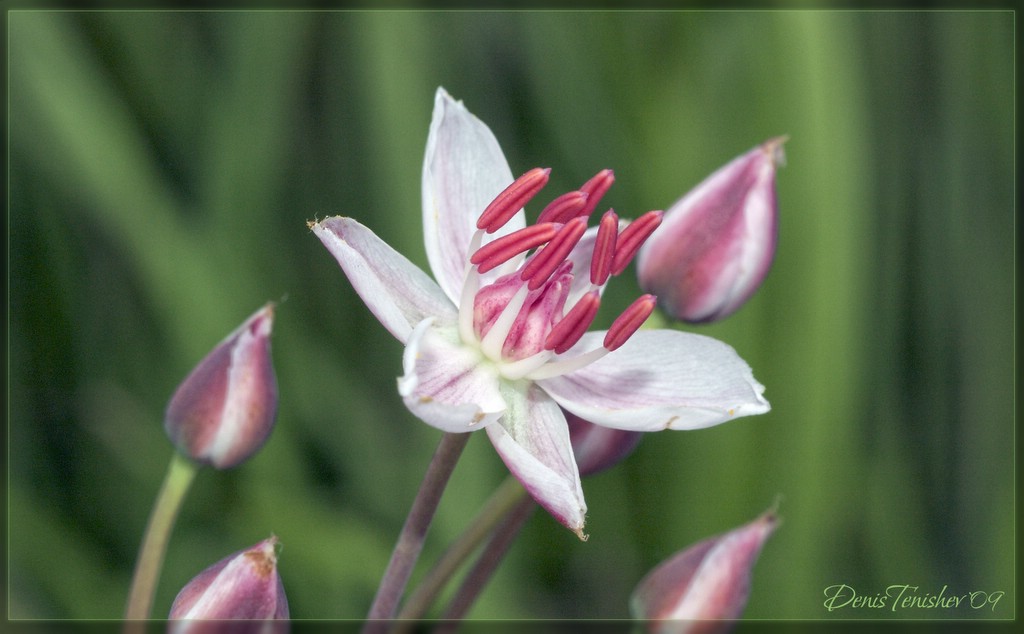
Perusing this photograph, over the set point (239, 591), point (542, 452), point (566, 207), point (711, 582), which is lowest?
point (711, 582)

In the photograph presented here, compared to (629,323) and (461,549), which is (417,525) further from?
(629,323)

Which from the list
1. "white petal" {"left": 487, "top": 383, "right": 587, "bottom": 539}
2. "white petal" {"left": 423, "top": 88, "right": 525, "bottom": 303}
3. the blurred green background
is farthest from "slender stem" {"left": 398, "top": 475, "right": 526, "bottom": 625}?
the blurred green background

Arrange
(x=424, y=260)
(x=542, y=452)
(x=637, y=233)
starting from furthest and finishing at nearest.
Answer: (x=424, y=260), (x=637, y=233), (x=542, y=452)

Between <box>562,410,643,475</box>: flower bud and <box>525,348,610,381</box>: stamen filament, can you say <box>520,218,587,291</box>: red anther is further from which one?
<box>562,410,643,475</box>: flower bud

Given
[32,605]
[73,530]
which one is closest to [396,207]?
[73,530]

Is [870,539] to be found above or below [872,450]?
below

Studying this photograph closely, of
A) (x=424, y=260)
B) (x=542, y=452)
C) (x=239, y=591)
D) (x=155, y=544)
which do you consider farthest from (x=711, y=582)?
(x=424, y=260)

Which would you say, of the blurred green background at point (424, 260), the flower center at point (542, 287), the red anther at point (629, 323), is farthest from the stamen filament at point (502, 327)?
the blurred green background at point (424, 260)

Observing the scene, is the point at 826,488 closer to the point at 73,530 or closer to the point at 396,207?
the point at 396,207
